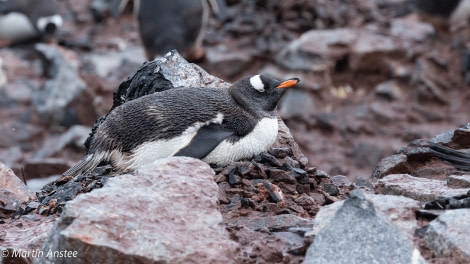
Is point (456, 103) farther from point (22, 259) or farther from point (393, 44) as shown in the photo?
point (22, 259)

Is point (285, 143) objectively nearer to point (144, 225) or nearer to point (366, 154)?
point (144, 225)

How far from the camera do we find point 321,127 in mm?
9789

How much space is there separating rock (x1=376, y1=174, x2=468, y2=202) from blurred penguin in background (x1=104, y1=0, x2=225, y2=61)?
6776mm

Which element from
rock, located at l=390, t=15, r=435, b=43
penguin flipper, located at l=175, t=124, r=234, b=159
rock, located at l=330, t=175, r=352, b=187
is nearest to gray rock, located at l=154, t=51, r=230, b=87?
penguin flipper, located at l=175, t=124, r=234, b=159

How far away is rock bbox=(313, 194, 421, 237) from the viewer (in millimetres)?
3279

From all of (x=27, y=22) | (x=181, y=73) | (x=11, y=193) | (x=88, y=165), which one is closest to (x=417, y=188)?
(x=88, y=165)

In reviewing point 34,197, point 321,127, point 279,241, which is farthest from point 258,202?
point 321,127

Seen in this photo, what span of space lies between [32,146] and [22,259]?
20.7ft

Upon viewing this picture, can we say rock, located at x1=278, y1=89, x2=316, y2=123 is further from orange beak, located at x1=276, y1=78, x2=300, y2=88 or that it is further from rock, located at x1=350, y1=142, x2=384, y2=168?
orange beak, located at x1=276, y1=78, x2=300, y2=88

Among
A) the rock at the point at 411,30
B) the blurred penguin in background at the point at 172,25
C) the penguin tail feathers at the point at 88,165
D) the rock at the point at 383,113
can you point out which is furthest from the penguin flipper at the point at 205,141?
the rock at the point at 411,30

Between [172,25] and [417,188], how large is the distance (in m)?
7.32

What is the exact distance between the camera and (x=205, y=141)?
4102 millimetres

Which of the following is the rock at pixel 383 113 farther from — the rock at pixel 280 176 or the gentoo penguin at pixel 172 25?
the rock at pixel 280 176

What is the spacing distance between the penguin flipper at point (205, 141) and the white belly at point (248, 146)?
0.14 feet
